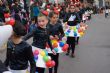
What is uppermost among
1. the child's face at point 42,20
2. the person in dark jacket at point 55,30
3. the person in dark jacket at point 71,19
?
the child's face at point 42,20

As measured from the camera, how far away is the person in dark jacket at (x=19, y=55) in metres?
5.29

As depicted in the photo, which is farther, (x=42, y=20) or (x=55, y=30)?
(x=55, y=30)

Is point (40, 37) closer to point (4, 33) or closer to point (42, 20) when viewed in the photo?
point (42, 20)

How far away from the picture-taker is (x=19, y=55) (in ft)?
17.7

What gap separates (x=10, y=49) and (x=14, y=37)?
28 centimetres

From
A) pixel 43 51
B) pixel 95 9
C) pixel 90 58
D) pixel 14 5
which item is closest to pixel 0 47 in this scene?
pixel 43 51

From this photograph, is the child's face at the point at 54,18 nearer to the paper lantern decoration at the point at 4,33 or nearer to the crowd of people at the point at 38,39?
the crowd of people at the point at 38,39

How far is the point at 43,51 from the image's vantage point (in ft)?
25.0

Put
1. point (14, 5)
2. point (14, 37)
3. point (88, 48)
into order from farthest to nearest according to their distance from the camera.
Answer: point (14, 5) < point (88, 48) < point (14, 37)

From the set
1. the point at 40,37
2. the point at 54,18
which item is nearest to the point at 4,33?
the point at 40,37

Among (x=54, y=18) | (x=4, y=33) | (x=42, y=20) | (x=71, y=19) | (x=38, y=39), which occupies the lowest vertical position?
(x=71, y=19)

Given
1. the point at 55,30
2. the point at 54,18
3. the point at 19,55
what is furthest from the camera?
the point at 55,30

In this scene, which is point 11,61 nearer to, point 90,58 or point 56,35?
point 56,35

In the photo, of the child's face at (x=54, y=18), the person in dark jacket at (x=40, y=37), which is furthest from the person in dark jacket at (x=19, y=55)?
the child's face at (x=54, y=18)
